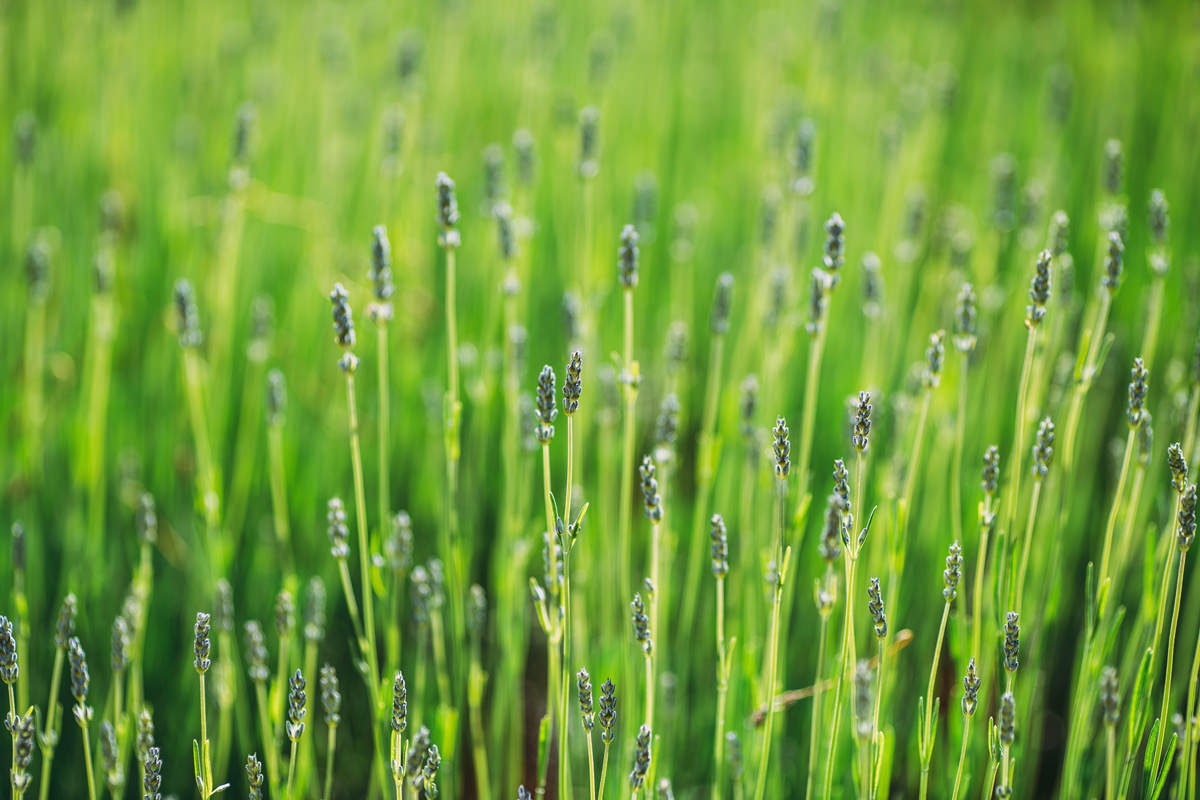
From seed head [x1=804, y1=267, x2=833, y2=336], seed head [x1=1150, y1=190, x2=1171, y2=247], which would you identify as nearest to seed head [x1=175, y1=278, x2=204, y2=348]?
seed head [x1=804, y1=267, x2=833, y2=336]

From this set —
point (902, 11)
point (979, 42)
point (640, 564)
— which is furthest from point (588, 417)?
point (902, 11)

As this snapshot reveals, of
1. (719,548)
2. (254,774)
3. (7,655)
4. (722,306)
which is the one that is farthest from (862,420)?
(7,655)

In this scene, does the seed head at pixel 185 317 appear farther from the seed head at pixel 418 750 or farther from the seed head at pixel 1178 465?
the seed head at pixel 1178 465

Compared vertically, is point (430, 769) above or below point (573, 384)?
below

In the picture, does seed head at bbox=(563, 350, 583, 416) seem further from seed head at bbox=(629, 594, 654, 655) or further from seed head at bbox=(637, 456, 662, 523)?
seed head at bbox=(629, 594, 654, 655)

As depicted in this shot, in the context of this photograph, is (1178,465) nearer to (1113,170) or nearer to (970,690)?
(970,690)

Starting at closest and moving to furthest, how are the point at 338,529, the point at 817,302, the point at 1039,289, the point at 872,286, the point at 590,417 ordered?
1. the point at 1039,289
2. the point at 338,529
3. the point at 817,302
4. the point at 872,286
5. the point at 590,417
